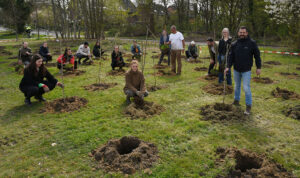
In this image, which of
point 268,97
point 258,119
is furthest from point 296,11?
point 258,119

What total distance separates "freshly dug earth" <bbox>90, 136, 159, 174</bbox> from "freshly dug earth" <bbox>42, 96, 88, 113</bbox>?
2403 mm

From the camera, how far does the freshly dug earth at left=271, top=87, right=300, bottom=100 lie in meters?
6.54

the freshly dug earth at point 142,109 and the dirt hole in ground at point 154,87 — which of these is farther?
the dirt hole in ground at point 154,87

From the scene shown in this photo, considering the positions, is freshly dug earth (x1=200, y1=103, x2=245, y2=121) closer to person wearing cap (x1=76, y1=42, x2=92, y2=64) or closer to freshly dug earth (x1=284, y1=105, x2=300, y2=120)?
freshly dug earth (x1=284, y1=105, x2=300, y2=120)

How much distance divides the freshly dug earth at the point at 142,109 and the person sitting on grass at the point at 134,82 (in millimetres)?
224

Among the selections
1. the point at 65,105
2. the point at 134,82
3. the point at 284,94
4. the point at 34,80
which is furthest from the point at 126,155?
the point at 284,94

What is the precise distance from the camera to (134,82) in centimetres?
620

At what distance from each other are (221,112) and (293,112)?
1836mm

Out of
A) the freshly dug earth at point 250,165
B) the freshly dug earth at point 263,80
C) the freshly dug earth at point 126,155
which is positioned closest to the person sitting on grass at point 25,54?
the freshly dug earth at point 126,155

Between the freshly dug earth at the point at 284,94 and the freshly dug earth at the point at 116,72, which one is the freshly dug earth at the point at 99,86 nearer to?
the freshly dug earth at the point at 116,72

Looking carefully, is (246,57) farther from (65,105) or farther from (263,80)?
(65,105)

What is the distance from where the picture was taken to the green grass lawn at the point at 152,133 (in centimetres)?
353

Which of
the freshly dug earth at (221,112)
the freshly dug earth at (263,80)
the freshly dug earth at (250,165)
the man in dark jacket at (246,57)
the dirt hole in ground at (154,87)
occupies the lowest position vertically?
the freshly dug earth at (250,165)

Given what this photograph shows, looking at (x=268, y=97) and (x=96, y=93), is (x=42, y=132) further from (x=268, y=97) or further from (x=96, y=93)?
(x=268, y=97)
